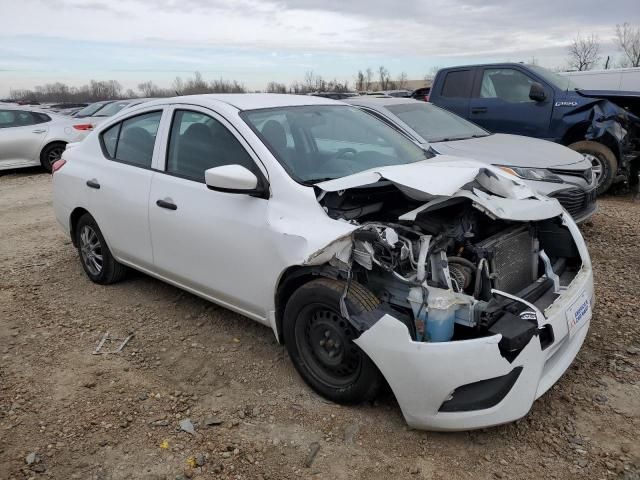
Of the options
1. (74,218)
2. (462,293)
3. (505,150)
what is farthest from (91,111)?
(462,293)

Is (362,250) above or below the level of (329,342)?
above

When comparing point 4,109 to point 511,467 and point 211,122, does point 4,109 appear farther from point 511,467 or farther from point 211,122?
point 511,467

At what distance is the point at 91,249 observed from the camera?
16.1ft

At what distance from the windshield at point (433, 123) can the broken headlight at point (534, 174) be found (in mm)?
992

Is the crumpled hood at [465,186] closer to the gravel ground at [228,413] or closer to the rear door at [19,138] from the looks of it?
the gravel ground at [228,413]

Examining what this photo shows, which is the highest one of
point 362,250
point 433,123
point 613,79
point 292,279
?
point 613,79

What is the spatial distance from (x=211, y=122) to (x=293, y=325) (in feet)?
5.10

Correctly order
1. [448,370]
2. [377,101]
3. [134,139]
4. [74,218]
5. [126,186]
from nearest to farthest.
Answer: [448,370] → [126,186] → [134,139] → [74,218] → [377,101]

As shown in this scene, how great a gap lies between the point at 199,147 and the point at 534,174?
3505 mm

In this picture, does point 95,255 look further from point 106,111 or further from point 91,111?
point 91,111

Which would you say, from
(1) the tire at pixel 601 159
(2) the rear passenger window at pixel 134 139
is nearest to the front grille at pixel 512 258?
(2) the rear passenger window at pixel 134 139

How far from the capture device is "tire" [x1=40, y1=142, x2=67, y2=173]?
1199 cm

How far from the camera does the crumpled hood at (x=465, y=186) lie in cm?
293

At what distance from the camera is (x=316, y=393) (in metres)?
3.14
